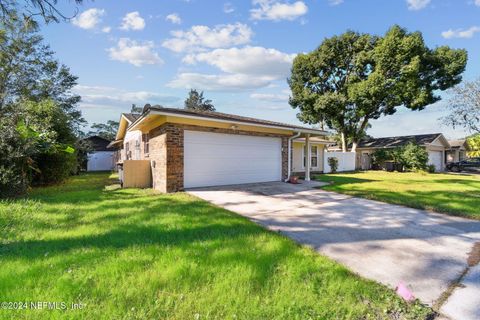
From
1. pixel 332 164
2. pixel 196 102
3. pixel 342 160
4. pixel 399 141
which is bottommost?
pixel 332 164

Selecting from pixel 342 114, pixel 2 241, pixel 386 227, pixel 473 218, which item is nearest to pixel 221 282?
pixel 2 241

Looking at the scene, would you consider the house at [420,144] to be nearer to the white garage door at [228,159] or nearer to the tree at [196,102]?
the white garage door at [228,159]

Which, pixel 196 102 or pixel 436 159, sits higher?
pixel 196 102

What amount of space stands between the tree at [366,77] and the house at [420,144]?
207 cm

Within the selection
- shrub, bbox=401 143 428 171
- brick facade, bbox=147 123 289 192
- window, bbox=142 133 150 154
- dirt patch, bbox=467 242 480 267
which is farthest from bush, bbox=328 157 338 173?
dirt patch, bbox=467 242 480 267

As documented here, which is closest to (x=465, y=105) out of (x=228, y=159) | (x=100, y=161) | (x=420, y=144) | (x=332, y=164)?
(x=420, y=144)

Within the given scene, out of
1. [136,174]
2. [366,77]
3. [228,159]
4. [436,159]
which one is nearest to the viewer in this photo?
[228,159]

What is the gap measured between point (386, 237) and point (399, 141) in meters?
27.9

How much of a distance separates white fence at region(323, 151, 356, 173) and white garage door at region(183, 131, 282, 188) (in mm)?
10402

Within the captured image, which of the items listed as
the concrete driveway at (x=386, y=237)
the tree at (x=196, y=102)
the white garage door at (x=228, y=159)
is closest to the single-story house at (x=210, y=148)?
the white garage door at (x=228, y=159)

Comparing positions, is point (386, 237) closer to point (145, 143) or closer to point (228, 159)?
point (228, 159)

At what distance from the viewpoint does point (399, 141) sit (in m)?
27.8

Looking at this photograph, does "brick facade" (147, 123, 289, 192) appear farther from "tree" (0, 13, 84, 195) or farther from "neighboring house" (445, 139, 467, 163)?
"neighboring house" (445, 139, 467, 163)

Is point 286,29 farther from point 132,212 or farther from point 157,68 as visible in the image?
point 132,212
